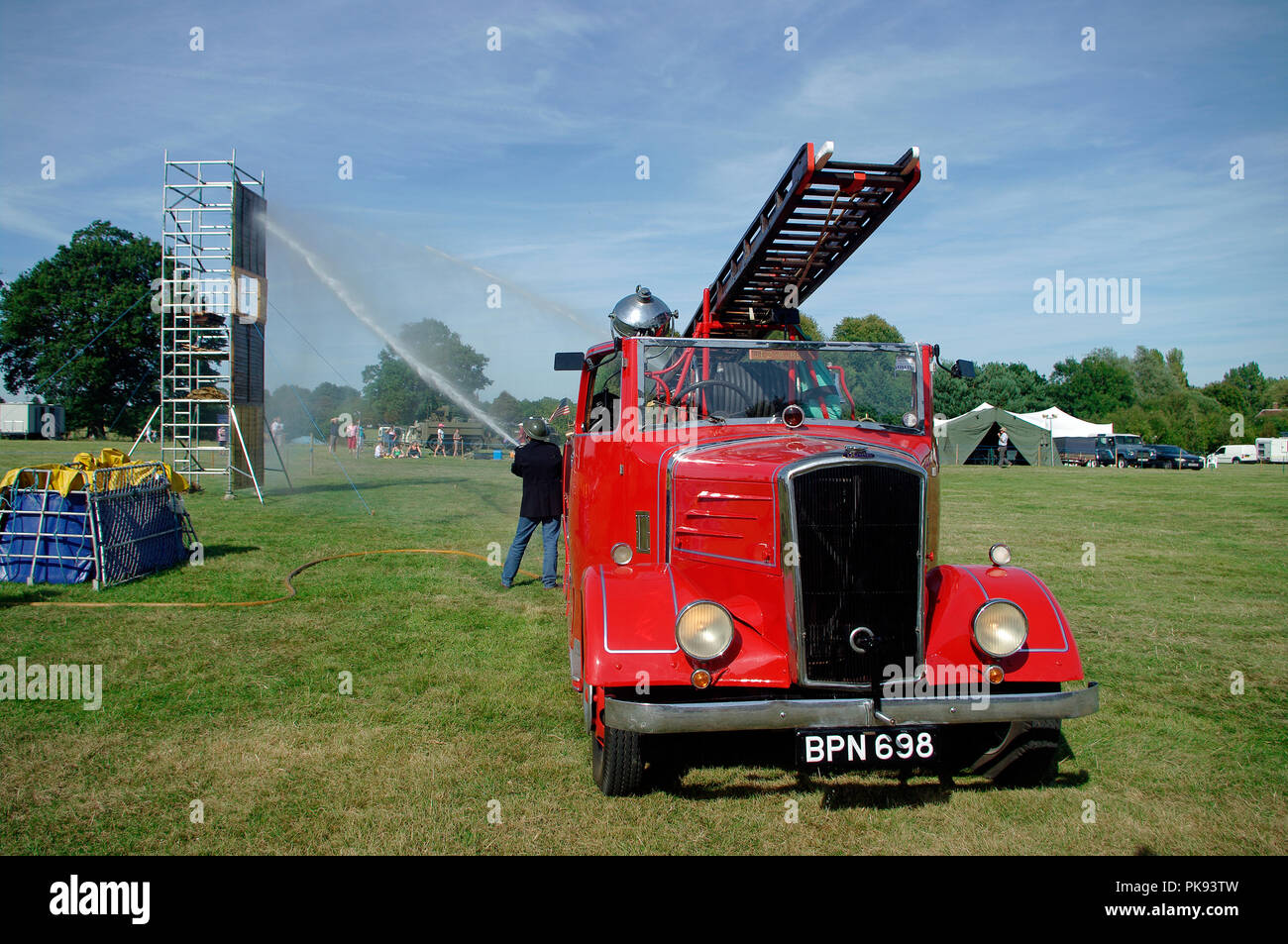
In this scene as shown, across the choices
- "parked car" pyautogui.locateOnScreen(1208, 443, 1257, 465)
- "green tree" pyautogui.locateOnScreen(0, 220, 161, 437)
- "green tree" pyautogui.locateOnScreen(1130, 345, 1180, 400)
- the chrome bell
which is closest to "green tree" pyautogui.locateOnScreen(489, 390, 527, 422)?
the chrome bell

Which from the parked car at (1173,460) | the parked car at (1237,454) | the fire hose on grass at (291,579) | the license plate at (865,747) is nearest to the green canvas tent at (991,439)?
the parked car at (1173,460)

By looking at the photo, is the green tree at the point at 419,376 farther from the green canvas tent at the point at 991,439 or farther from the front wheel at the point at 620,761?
the green canvas tent at the point at 991,439

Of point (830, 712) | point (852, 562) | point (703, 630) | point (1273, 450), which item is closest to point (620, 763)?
point (703, 630)

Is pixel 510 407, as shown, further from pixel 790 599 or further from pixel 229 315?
pixel 790 599

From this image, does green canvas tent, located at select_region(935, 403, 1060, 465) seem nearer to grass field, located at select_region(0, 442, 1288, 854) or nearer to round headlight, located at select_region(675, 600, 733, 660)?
grass field, located at select_region(0, 442, 1288, 854)

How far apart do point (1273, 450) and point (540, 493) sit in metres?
75.9

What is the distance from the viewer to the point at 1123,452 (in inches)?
2078

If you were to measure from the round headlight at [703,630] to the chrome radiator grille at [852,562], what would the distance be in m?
0.46

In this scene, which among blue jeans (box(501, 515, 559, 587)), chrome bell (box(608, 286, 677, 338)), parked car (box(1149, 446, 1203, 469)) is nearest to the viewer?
chrome bell (box(608, 286, 677, 338))

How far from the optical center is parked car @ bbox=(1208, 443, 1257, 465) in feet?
212

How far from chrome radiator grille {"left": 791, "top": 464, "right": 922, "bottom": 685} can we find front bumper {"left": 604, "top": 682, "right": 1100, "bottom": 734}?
282mm

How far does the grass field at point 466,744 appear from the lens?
13.9 feet

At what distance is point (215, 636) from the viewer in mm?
7910
